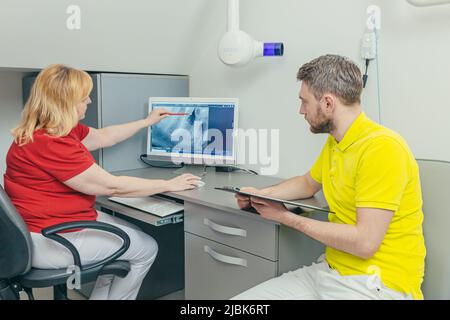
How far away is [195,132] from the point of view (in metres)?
2.37

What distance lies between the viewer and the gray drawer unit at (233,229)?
1.61 metres

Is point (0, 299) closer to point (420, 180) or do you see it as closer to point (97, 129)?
point (97, 129)

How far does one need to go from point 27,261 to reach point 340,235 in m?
1.03

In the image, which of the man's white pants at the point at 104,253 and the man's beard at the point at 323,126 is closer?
the man's beard at the point at 323,126

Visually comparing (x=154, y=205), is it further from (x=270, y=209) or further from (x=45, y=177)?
(x=270, y=209)

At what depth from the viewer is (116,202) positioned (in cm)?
204

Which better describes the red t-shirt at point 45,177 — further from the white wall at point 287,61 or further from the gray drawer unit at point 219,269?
the white wall at point 287,61

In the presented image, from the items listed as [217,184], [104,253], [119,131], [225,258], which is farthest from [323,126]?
[119,131]

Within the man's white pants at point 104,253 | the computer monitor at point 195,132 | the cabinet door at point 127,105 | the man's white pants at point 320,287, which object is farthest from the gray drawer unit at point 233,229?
the cabinet door at point 127,105

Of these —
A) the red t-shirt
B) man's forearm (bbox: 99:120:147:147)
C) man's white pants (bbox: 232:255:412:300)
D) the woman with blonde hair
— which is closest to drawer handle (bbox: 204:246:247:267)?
man's white pants (bbox: 232:255:412:300)

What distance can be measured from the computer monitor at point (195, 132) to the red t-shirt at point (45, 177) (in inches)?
28.5

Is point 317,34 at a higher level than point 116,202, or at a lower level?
higher
